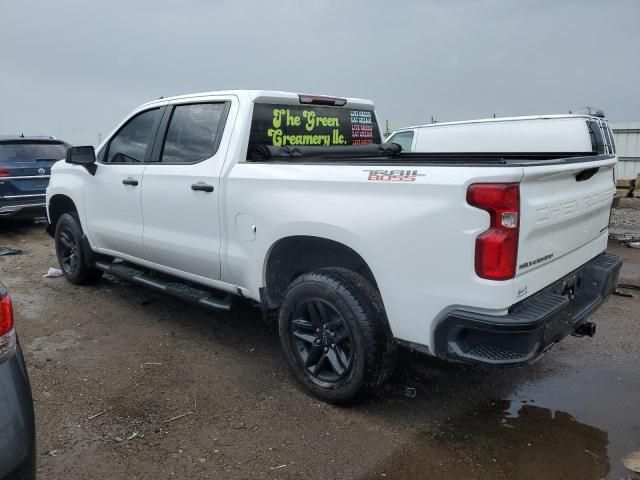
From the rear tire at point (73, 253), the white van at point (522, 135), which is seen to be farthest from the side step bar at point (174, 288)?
the white van at point (522, 135)

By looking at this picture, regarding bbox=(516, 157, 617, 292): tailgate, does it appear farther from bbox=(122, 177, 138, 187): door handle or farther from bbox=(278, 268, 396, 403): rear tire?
bbox=(122, 177, 138, 187): door handle

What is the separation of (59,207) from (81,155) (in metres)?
1.39

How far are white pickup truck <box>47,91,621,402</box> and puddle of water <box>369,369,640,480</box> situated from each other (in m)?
0.51

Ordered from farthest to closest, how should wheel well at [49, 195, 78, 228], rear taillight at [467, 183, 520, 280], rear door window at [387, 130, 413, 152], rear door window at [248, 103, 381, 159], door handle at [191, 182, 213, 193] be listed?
1. rear door window at [387, 130, 413, 152]
2. wheel well at [49, 195, 78, 228]
3. rear door window at [248, 103, 381, 159]
4. door handle at [191, 182, 213, 193]
5. rear taillight at [467, 183, 520, 280]

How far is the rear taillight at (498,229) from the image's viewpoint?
7.96 ft

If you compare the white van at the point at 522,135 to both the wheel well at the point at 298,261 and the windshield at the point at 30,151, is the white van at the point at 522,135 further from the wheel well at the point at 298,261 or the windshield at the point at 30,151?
the windshield at the point at 30,151

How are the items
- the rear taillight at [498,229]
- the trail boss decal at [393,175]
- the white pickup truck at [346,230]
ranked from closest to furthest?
the rear taillight at [498,229] < the white pickup truck at [346,230] < the trail boss decal at [393,175]

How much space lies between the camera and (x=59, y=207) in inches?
234

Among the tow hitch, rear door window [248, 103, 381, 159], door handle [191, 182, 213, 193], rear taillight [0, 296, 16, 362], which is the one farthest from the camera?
rear door window [248, 103, 381, 159]

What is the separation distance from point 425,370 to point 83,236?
12.1 feet

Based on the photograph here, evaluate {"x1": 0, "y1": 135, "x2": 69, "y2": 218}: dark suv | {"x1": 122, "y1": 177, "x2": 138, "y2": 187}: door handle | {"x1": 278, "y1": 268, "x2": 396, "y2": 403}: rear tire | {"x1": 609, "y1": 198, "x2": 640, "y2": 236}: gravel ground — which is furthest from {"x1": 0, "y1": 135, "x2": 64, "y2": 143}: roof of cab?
{"x1": 609, "y1": 198, "x2": 640, "y2": 236}: gravel ground

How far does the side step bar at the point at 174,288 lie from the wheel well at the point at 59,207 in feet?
2.83

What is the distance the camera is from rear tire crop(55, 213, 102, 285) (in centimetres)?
557

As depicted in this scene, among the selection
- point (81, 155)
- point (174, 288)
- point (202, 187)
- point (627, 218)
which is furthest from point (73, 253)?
point (627, 218)
